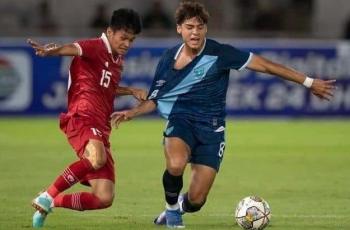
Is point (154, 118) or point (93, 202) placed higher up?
point (93, 202)

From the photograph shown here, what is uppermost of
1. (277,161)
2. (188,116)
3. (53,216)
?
(188,116)

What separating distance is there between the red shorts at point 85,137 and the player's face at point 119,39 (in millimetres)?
754

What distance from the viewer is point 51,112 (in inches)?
957

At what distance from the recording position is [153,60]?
24.6 m

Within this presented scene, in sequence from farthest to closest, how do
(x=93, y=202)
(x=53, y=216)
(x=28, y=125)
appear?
(x=28, y=125)
(x=53, y=216)
(x=93, y=202)

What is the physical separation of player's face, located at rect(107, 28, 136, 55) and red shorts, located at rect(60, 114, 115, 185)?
75 centimetres

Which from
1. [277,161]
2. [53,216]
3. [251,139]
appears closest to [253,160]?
[277,161]

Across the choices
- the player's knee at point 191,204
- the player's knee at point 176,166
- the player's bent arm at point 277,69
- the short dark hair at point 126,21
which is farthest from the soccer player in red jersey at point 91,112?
the player's bent arm at point 277,69

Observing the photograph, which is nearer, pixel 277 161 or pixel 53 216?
pixel 53 216

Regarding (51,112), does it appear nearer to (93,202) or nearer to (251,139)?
(251,139)

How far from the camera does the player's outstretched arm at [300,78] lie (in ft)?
33.0

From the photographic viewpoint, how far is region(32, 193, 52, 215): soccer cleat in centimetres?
1008

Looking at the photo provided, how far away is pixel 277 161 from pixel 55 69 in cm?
803

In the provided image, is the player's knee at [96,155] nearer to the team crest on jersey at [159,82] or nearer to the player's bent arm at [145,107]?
the player's bent arm at [145,107]
